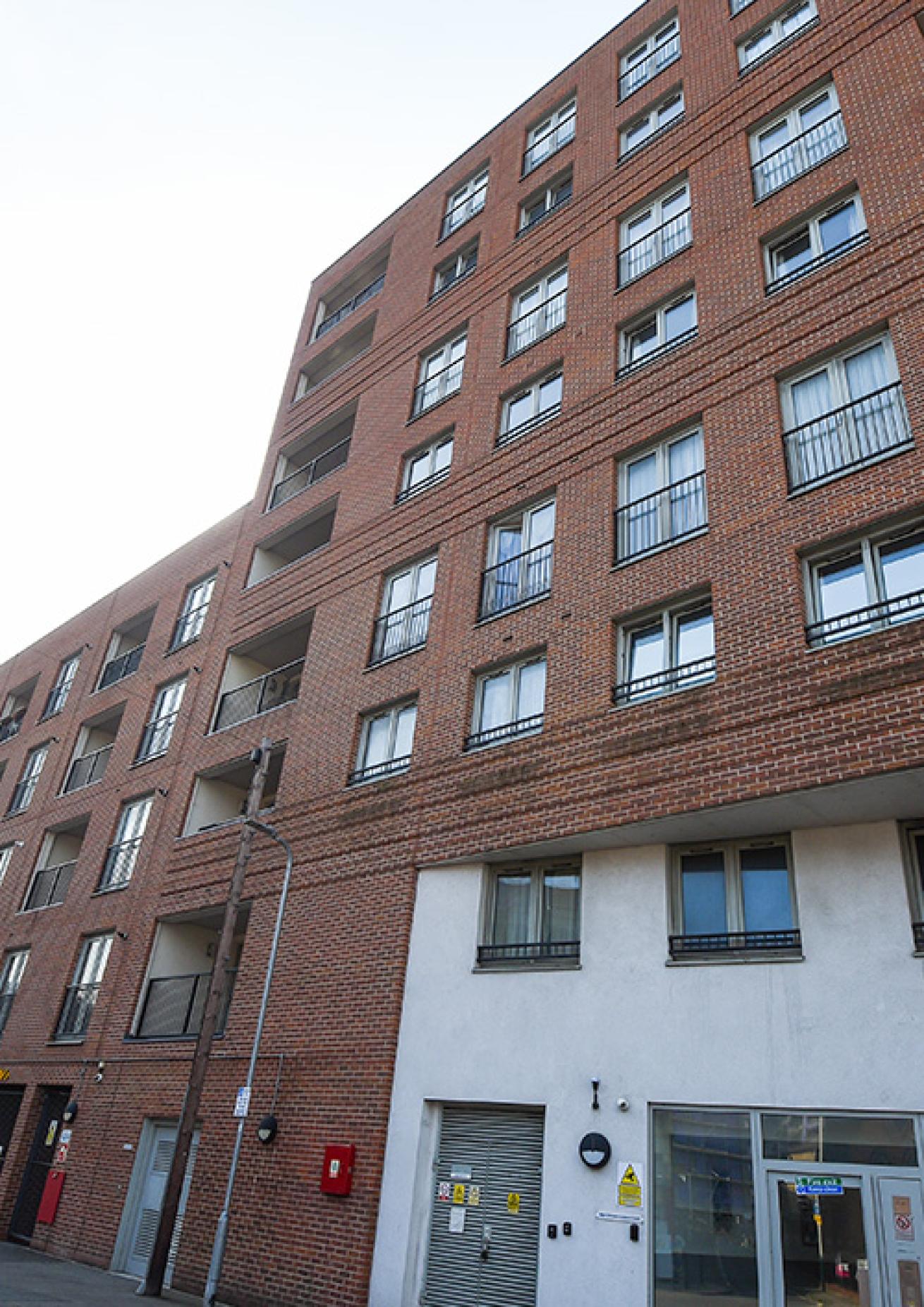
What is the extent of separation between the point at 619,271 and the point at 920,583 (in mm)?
9160

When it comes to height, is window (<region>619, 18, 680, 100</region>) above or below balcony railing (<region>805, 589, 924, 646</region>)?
above

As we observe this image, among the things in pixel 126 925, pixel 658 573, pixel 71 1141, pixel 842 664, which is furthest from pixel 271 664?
pixel 842 664

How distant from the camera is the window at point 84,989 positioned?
1897cm

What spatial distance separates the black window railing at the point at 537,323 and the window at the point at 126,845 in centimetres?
1260

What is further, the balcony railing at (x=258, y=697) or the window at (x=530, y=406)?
the balcony railing at (x=258, y=697)

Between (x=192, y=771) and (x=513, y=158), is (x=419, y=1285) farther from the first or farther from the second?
(x=513, y=158)

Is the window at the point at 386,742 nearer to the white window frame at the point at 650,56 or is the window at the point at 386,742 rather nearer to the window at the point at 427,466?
the window at the point at 427,466

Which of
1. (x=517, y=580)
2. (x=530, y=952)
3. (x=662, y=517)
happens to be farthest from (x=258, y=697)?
(x=662, y=517)

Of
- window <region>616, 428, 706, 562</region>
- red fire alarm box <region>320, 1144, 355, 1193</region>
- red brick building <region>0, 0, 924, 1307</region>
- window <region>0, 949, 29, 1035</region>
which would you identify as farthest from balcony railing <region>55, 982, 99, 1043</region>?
window <region>616, 428, 706, 562</region>

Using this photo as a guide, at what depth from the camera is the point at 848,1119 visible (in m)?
8.82

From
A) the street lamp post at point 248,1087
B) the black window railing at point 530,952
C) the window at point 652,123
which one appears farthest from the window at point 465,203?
the black window railing at point 530,952

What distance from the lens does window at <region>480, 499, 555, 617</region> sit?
569 inches

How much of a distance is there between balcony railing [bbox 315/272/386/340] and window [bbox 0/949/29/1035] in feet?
57.5

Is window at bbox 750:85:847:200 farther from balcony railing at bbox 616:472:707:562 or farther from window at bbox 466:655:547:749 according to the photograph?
window at bbox 466:655:547:749
